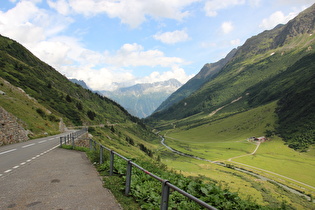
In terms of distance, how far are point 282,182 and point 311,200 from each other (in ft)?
66.2

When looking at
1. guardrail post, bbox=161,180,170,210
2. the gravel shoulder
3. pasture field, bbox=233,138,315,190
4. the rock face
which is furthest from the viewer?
pasture field, bbox=233,138,315,190

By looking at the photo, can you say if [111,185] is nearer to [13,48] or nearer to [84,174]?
→ [84,174]

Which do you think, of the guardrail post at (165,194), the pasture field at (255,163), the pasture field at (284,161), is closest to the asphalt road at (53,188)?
the guardrail post at (165,194)

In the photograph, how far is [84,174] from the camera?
49.3 ft

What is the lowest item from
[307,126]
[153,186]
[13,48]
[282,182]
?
[282,182]

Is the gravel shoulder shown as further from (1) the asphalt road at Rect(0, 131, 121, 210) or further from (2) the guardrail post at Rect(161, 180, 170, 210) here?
(2) the guardrail post at Rect(161, 180, 170, 210)

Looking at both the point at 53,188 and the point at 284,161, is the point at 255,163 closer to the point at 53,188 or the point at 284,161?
the point at 284,161

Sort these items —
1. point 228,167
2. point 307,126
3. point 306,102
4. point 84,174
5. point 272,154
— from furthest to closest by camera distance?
point 306,102 → point 307,126 → point 272,154 → point 228,167 → point 84,174

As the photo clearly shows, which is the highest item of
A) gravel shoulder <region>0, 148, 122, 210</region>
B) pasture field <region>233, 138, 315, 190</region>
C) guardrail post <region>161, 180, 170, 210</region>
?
guardrail post <region>161, 180, 170, 210</region>

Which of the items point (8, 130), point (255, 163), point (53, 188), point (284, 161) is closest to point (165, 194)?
point (53, 188)

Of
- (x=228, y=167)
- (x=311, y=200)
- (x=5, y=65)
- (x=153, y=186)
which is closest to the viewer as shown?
(x=153, y=186)

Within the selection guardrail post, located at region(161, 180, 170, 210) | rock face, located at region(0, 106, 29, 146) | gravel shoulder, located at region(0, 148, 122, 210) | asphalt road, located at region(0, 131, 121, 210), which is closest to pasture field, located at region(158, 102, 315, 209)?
rock face, located at region(0, 106, 29, 146)

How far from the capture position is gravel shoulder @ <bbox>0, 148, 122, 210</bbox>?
930 cm

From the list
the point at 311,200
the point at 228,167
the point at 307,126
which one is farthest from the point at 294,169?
the point at 307,126
